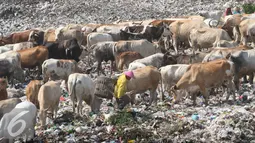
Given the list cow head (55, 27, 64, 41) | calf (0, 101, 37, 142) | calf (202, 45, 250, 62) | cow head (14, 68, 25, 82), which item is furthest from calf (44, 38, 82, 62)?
calf (0, 101, 37, 142)

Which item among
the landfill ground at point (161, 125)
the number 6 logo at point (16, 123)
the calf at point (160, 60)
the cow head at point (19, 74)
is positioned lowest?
the cow head at point (19, 74)

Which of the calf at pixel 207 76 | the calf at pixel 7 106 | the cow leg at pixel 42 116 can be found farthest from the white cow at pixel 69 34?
the calf at pixel 7 106

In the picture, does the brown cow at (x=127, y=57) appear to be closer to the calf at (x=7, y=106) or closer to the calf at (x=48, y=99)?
the calf at (x=48, y=99)

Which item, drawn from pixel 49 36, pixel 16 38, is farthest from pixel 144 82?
pixel 16 38

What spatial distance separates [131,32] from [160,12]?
9.70 metres

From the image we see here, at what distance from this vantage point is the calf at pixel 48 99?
12177 mm

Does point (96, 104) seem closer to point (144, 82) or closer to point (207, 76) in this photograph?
point (144, 82)

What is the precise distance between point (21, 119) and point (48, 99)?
1.76 meters

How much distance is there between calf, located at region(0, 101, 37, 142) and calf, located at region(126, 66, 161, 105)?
131 inches

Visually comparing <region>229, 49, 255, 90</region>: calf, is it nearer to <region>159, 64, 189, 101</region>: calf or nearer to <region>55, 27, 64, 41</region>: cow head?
<region>159, 64, 189, 101</region>: calf

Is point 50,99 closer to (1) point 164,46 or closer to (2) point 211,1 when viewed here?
(1) point 164,46

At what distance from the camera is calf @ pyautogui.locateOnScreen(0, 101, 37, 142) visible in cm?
1059

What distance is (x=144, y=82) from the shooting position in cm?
1365

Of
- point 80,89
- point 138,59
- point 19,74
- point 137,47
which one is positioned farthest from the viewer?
point 137,47
